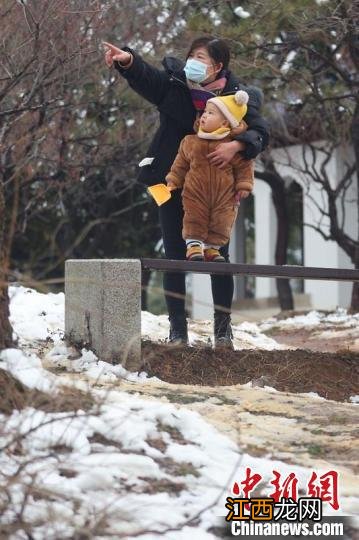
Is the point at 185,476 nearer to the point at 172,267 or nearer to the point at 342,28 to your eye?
the point at 172,267

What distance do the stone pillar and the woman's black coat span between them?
724 millimetres

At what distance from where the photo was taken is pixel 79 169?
13844mm

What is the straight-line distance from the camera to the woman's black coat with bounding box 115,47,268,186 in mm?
6051

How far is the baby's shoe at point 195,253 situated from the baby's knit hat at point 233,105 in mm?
715

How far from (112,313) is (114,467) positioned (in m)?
2.26

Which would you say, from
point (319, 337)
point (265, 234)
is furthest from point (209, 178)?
point (265, 234)

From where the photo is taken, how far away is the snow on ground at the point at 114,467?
309 centimetres

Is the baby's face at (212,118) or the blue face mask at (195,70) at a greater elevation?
the blue face mask at (195,70)

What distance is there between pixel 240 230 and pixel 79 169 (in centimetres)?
748

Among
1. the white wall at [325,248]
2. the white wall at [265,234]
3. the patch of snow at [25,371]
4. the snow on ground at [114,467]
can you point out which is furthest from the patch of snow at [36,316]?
the white wall at [265,234]

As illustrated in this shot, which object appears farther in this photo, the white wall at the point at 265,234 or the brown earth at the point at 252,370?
the white wall at the point at 265,234

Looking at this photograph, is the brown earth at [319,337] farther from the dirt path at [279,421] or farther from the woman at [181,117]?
the dirt path at [279,421]

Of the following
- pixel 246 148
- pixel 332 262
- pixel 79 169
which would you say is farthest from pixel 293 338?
pixel 332 262

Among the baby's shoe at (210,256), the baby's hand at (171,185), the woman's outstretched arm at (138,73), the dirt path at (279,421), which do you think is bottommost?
the dirt path at (279,421)
